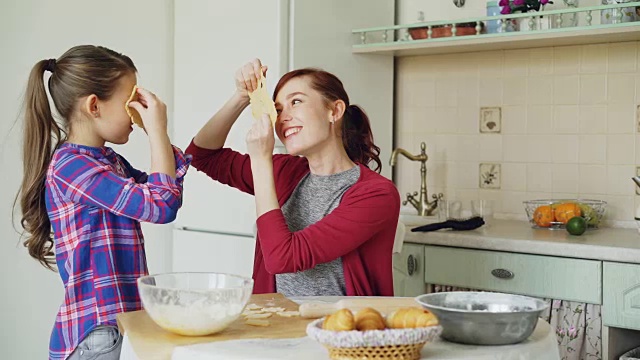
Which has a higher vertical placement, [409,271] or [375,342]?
[375,342]

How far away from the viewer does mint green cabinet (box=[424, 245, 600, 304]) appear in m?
2.68

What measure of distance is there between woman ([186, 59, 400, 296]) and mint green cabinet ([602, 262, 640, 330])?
2.78 ft

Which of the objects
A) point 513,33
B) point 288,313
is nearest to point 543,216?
point 513,33

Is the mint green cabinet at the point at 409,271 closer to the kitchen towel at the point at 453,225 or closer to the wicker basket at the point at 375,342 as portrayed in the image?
the kitchen towel at the point at 453,225

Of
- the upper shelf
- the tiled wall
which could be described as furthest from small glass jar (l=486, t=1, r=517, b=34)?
the tiled wall

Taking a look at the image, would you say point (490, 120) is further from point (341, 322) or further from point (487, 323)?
point (341, 322)

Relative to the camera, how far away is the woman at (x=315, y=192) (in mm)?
1970

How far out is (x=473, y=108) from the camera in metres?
3.48

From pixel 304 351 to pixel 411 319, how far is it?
202mm

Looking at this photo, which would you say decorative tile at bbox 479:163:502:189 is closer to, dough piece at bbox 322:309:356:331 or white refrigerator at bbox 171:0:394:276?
white refrigerator at bbox 171:0:394:276

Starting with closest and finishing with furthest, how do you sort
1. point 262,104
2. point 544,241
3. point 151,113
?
point 151,113
point 262,104
point 544,241

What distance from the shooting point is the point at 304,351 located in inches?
55.5

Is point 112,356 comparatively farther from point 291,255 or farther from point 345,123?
point 345,123

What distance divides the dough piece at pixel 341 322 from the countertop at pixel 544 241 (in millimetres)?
1577
